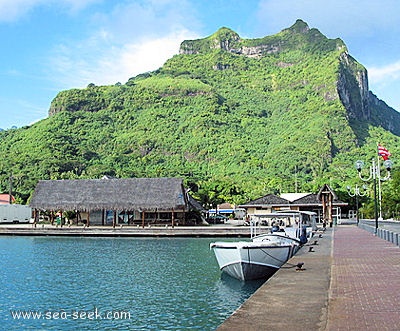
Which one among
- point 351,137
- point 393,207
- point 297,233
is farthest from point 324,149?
point 297,233

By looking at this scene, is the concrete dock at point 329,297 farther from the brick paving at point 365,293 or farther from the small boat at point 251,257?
the small boat at point 251,257

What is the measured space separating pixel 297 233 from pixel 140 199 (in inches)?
1057

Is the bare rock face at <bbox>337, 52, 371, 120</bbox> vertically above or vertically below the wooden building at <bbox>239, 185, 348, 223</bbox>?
above

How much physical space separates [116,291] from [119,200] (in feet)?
114

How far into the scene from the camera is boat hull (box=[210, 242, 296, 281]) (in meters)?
18.7

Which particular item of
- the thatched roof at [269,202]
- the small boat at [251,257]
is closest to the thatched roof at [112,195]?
the thatched roof at [269,202]

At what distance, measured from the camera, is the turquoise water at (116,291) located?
13188 millimetres

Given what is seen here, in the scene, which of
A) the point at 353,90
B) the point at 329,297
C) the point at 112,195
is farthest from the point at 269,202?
the point at 353,90

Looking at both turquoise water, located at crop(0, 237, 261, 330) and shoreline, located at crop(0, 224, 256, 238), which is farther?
shoreline, located at crop(0, 224, 256, 238)

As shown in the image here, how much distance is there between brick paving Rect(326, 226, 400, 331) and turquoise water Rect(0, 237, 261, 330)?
Answer: 130 inches

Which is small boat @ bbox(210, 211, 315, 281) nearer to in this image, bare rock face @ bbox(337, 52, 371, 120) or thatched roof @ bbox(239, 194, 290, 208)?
thatched roof @ bbox(239, 194, 290, 208)

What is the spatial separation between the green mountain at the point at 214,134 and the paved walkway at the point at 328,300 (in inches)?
2799

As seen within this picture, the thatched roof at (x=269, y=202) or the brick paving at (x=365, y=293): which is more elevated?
the thatched roof at (x=269, y=202)

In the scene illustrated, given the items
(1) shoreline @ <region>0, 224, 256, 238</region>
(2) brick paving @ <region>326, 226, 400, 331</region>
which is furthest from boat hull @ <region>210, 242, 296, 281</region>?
(1) shoreline @ <region>0, 224, 256, 238</region>
